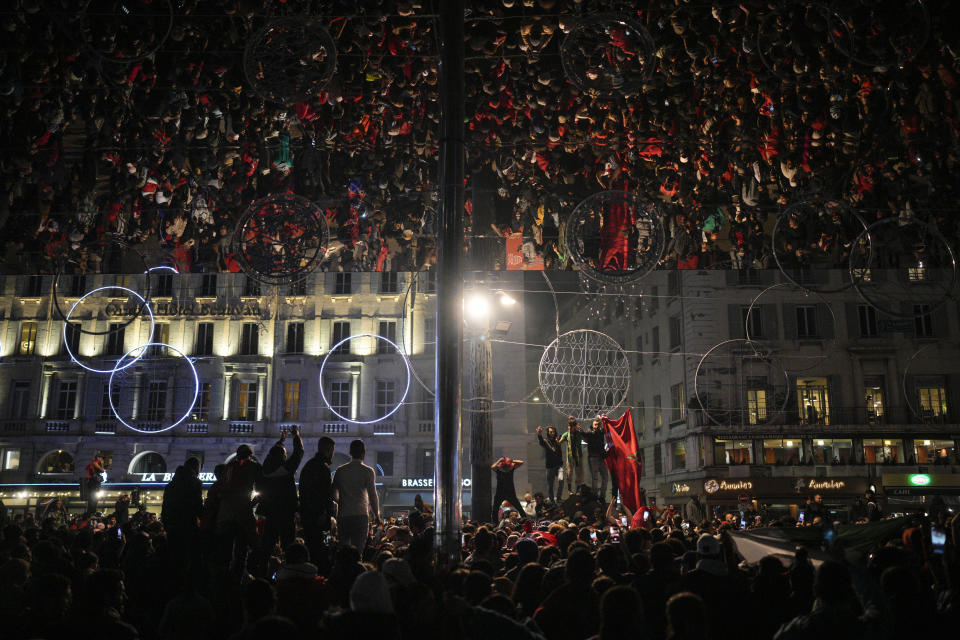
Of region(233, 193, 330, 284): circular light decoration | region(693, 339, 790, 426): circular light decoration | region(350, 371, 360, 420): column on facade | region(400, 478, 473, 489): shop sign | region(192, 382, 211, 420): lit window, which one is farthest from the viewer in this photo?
region(192, 382, 211, 420): lit window

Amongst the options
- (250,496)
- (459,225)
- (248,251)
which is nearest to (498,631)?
(459,225)

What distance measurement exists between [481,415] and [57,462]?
4072cm

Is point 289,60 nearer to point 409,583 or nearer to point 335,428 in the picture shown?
point 409,583

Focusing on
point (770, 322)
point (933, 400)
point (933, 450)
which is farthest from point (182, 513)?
point (933, 450)

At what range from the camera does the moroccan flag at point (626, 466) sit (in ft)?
47.7

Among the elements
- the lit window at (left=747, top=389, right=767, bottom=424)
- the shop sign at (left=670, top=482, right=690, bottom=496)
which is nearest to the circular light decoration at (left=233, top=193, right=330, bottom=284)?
the lit window at (left=747, top=389, right=767, bottom=424)

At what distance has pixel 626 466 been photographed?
1480 centimetres

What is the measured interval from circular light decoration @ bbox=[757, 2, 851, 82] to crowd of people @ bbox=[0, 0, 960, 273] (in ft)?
0.09

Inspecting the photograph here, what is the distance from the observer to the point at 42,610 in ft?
15.8

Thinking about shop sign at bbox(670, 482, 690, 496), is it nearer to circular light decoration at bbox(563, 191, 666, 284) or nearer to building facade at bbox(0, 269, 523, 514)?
building facade at bbox(0, 269, 523, 514)

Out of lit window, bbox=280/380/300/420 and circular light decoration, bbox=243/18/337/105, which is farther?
lit window, bbox=280/380/300/420

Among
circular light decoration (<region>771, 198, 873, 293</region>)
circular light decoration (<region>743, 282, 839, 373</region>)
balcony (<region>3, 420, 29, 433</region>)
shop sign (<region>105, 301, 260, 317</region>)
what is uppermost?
shop sign (<region>105, 301, 260, 317</region>)

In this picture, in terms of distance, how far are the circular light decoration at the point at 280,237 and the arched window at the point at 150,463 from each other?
131 ft

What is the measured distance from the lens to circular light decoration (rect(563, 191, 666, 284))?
32.9ft
